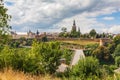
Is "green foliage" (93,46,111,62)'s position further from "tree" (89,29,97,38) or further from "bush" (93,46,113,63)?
"tree" (89,29,97,38)

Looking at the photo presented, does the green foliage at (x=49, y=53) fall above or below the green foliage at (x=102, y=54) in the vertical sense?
above

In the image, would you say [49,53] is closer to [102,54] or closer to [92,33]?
[102,54]

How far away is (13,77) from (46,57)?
2878 cm

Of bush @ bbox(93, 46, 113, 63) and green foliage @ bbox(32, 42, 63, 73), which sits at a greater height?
green foliage @ bbox(32, 42, 63, 73)

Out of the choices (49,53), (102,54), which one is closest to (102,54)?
(102,54)

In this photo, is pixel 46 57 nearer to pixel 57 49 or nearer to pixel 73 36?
pixel 57 49

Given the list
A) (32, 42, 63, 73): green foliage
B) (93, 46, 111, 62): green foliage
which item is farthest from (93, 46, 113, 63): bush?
(32, 42, 63, 73): green foliage

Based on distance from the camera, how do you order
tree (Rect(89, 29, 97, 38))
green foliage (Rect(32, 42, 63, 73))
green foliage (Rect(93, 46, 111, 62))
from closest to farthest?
green foliage (Rect(32, 42, 63, 73)) → green foliage (Rect(93, 46, 111, 62)) → tree (Rect(89, 29, 97, 38))

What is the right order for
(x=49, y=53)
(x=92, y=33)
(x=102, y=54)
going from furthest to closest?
(x=92, y=33), (x=102, y=54), (x=49, y=53)

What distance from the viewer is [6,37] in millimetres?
10453

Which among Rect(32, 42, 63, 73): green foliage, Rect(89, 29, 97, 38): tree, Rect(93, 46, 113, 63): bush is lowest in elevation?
Rect(93, 46, 113, 63): bush

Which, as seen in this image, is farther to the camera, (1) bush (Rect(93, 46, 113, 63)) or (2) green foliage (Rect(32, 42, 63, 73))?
(1) bush (Rect(93, 46, 113, 63))

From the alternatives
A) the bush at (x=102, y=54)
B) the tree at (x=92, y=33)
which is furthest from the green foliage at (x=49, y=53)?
the tree at (x=92, y=33)

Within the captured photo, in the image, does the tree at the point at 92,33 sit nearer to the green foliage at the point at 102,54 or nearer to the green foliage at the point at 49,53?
the green foliage at the point at 102,54
